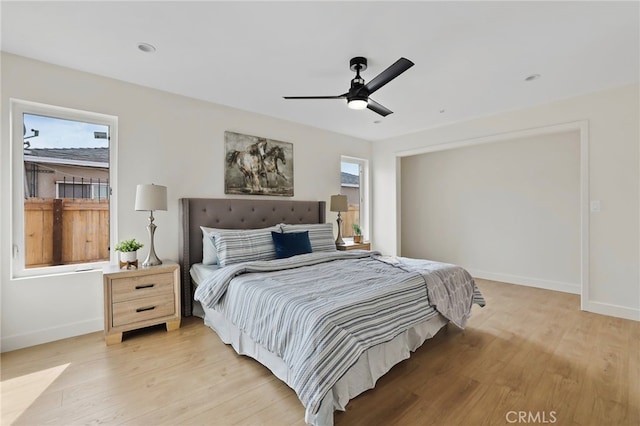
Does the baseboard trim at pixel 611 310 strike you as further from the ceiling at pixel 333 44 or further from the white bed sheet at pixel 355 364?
the ceiling at pixel 333 44

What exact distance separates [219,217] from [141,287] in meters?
1.12

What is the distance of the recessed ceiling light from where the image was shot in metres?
2.29

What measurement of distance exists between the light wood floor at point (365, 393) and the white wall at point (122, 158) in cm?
28

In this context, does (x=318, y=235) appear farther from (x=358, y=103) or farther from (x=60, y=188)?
(x=60, y=188)

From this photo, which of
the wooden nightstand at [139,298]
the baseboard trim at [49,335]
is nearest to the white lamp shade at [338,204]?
the wooden nightstand at [139,298]

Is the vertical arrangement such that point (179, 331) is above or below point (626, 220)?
below

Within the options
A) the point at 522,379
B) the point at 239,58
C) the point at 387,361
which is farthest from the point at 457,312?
the point at 239,58

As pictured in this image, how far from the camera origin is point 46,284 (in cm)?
257

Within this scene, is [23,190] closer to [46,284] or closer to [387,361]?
[46,284]

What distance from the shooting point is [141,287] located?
264cm

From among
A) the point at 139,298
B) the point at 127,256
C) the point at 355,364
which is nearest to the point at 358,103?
the point at 355,364

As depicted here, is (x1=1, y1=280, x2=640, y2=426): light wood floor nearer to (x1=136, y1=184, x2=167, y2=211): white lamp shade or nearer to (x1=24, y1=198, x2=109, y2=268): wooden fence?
(x1=24, y1=198, x2=109, y2=268): wooden fence

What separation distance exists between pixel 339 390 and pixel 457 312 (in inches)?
59.9

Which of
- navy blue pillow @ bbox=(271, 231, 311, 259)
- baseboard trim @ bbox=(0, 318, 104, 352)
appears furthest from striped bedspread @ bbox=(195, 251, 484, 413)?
baseboard trim @ bbox=(0, 318, 104, 352)
